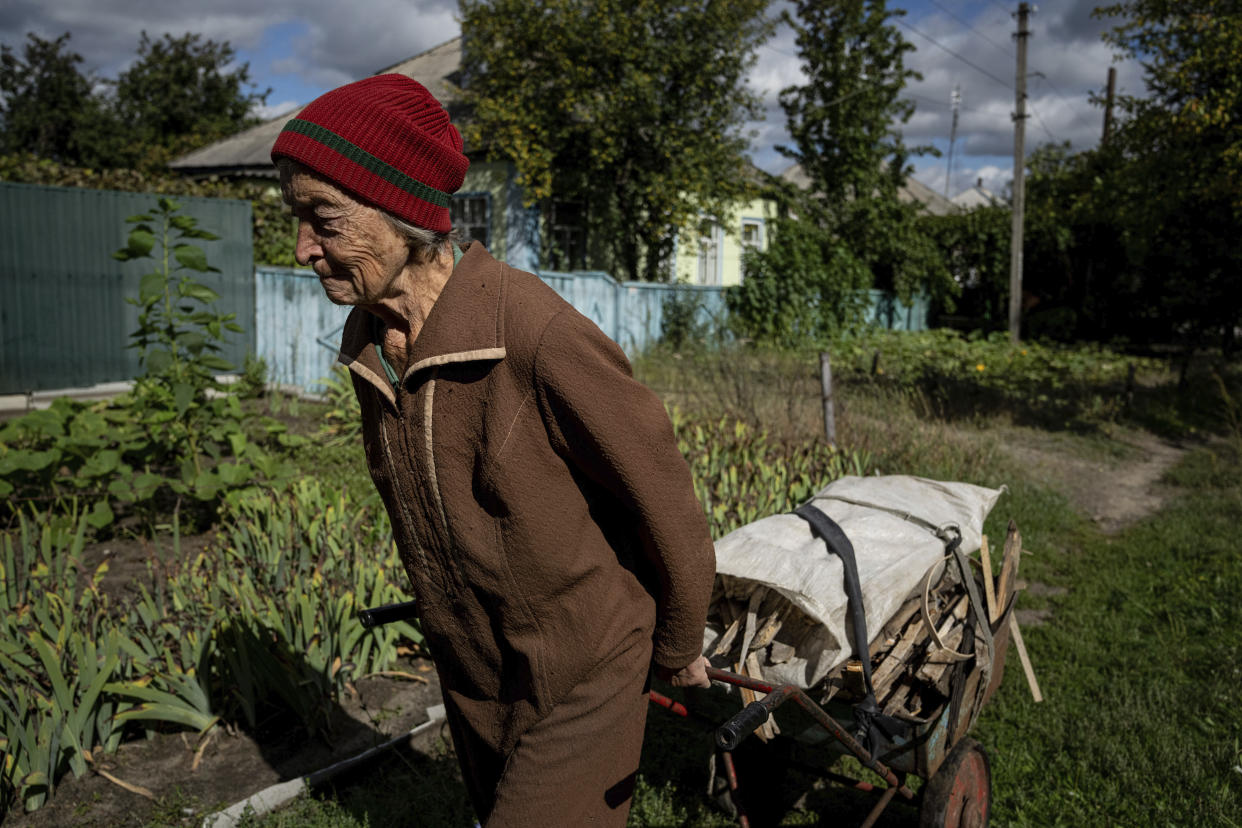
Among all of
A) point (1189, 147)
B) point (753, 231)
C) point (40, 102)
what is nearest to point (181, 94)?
point (40, 102)

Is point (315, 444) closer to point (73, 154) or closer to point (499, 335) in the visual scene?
point (499, 335)

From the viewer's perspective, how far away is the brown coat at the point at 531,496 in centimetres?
147

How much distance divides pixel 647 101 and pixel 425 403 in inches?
519

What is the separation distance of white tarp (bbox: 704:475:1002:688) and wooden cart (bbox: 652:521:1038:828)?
0.24ft

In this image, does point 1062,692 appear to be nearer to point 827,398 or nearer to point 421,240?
point 827,398

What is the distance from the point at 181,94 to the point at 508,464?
4256cm

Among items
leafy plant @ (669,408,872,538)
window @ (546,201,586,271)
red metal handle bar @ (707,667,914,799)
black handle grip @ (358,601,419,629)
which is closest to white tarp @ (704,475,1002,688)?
red metal handle bar @ (707,667,914,799)

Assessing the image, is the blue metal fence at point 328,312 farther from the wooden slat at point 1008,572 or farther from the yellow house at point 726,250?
the wooden slat at point 1008,572

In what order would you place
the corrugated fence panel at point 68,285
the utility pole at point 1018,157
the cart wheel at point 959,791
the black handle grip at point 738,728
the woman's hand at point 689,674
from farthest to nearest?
the utility pole at point 1018,157, the corrugated fence panel at point 68,285, the cart wheel at point 959,791, the woman's hand at point 689,674, the black handle grip at point 738,728

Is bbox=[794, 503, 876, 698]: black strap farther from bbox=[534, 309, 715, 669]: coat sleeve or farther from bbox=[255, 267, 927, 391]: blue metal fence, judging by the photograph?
bbox=[255, 267, 927, 391]: blue metal fence

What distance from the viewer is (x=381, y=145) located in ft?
4.83

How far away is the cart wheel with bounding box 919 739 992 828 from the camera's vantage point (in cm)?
240

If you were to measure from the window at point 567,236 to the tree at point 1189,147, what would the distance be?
8.59 m

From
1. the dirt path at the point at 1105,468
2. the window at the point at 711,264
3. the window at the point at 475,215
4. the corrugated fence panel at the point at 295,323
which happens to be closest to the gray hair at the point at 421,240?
the dirt path at the point at 1105,468
